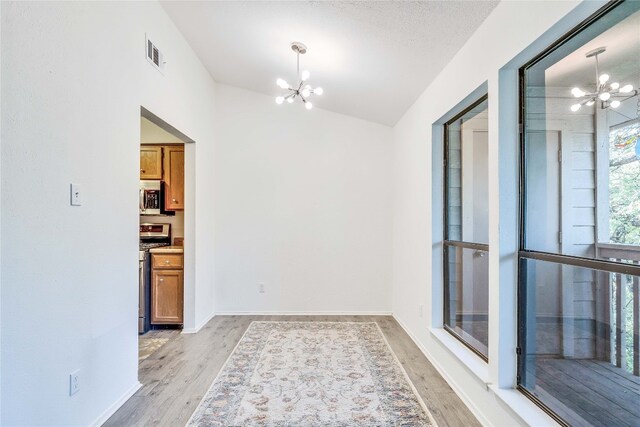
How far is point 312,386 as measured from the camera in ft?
8.77

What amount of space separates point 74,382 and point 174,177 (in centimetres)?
288

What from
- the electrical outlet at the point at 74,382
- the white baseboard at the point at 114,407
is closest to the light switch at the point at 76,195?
the electrical outlet at the point at 74,382

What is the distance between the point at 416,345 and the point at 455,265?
1053 millimetres

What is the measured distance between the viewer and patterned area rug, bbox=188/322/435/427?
7.36 feet

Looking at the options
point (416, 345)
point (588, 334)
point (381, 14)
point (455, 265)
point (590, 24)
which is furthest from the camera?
point (416, 345)

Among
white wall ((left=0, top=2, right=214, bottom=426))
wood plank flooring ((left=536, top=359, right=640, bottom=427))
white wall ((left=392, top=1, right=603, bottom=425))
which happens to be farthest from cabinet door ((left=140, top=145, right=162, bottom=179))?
wood plank flooring ((left=536, top=359, right=640, bottom=427))

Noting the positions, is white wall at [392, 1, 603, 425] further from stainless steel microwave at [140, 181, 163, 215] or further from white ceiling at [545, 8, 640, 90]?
stainless steel microwave at [140, 181, 163, 215]

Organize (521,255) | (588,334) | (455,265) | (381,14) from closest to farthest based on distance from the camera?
(588,334)
(521,255)
(381,14)
(455,265)

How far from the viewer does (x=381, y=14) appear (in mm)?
2471

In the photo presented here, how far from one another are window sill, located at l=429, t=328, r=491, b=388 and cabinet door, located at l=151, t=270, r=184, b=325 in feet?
9.41

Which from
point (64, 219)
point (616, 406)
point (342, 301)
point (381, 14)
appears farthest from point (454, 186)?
point (64, 219)

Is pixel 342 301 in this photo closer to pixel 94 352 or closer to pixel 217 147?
pixel 217 147

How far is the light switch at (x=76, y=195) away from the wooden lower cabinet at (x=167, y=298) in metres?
2.18

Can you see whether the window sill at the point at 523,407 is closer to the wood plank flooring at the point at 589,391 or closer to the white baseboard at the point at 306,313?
the wood plank flooring at the point at 589,391
